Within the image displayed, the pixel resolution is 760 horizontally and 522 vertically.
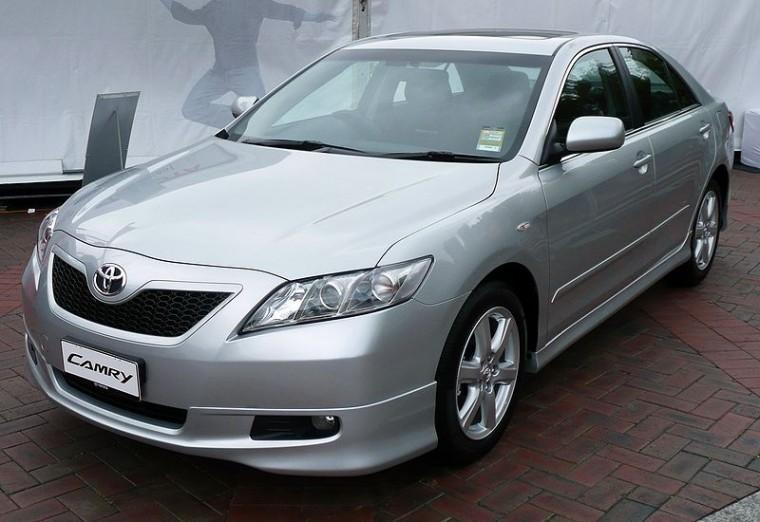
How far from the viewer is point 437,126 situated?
13.0 ft

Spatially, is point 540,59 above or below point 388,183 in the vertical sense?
above

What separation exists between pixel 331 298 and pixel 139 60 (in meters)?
5.60

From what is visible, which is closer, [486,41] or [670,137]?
[486,41]

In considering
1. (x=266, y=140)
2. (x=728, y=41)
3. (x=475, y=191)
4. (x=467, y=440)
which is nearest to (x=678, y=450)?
(x=467, y=440)

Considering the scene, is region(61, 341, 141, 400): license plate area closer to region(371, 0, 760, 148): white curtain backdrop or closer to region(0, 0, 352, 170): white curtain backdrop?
region(0, 0, 352, 170): white curtain backdrop

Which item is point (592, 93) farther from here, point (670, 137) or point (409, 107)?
point (409, 107)

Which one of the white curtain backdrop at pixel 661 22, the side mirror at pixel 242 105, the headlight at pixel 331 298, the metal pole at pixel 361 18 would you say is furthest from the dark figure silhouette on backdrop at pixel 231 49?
the headlight at pixel 331 298

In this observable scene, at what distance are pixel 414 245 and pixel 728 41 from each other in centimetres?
828

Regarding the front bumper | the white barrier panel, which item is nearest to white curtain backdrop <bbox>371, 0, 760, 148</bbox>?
the white barrier panel

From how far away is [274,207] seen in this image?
10.9 feet

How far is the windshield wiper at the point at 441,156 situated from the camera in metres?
3.74

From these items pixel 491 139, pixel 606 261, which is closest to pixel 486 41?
pixel 491 139

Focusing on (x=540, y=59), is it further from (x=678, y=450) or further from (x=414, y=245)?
(x=678, y=450)

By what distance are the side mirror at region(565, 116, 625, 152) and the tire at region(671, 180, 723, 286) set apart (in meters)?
1.89
